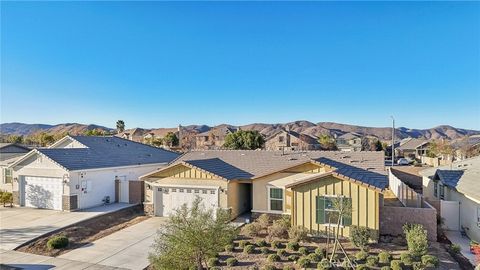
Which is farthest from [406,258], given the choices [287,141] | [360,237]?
[287,141]

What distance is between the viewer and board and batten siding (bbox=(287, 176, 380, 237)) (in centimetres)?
1427

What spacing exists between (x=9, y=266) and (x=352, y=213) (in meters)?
14.0

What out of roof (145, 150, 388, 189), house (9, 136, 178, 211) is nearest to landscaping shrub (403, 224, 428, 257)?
roof (145, 150, 388, 189)

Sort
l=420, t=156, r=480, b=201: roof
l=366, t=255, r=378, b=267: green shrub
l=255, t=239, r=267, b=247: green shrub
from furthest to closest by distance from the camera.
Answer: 1. l=420, t=156, r=480, b=201: roof
2. l=255, t=239, r=267, b=247: green shrub
3. l=366, t=255, r=378, b=267: green shrub

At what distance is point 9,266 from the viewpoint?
40.3 feet

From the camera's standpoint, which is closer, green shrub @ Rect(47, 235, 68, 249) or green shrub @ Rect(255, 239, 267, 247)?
green shrub @ Rect(255, 239, 267, 247)

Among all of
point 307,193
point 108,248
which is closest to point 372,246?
point 307,193

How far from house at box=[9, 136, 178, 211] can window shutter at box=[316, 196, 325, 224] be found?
13.7 m

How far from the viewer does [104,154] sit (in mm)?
25938

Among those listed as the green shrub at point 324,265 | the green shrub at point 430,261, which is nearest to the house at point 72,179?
the green shrub at point 324,265

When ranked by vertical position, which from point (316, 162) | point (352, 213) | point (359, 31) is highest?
point (359, 31)

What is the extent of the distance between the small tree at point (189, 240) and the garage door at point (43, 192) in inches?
566

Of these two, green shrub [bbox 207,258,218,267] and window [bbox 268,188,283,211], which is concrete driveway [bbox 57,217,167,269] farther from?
window [bbox 268,188,283,211]

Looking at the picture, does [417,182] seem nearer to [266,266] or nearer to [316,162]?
[316,162]
